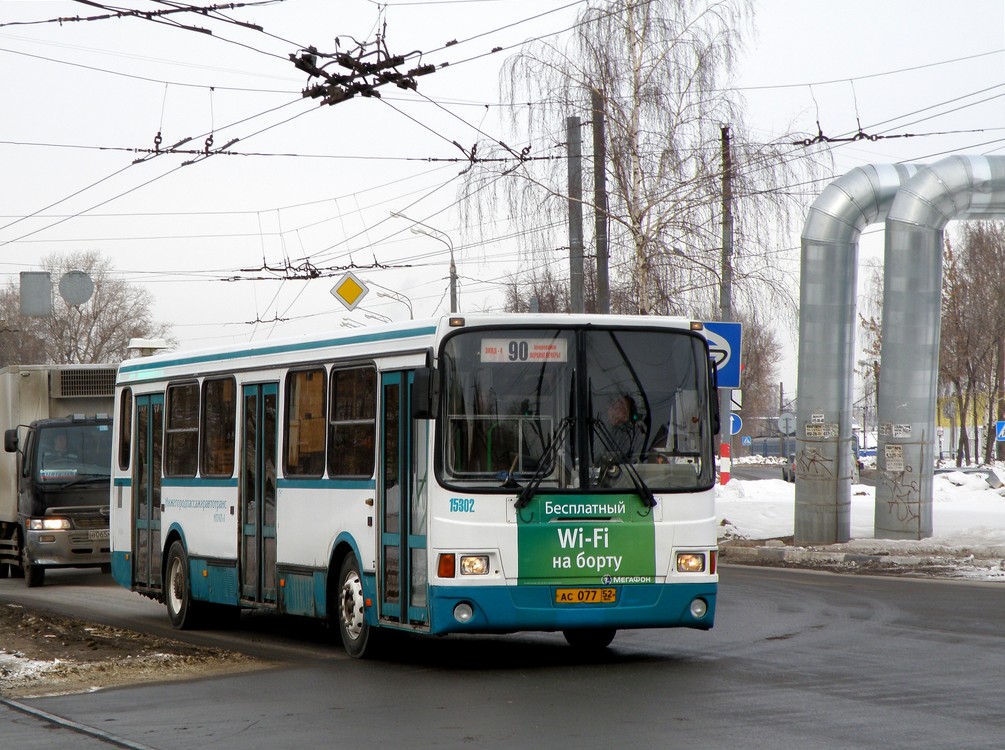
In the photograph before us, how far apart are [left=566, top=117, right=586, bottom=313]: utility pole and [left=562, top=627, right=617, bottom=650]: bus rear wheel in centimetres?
1386

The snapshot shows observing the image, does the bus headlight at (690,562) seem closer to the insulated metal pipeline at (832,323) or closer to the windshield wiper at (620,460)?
the windshield wiper at (620,460)

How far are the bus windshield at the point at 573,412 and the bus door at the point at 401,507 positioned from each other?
41 centimetres

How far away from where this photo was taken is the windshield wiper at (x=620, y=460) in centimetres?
1077

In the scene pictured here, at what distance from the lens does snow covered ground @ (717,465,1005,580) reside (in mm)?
21922

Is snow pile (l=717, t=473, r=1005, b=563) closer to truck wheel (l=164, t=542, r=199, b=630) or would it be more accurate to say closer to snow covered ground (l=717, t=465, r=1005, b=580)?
snow covered ground (l=717, t=465, r=1005, b=580)

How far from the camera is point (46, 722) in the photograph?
28.9 feet

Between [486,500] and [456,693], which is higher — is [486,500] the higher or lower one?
the higher one

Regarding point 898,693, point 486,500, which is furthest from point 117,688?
point 898,693

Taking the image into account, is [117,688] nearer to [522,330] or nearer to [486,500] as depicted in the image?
[486,500]

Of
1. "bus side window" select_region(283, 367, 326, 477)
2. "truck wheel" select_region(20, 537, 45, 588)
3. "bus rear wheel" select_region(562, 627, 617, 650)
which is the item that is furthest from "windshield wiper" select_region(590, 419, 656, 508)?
"truck wheel" select_region(20, 537, 45, 588)

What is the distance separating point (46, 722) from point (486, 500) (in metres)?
3.26

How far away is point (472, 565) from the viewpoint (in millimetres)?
10492

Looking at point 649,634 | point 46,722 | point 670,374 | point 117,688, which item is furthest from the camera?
point 649,634

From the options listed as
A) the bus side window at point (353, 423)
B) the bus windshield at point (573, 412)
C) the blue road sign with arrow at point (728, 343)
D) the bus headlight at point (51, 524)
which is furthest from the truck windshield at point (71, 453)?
the bus windshield at point (573, 412)
